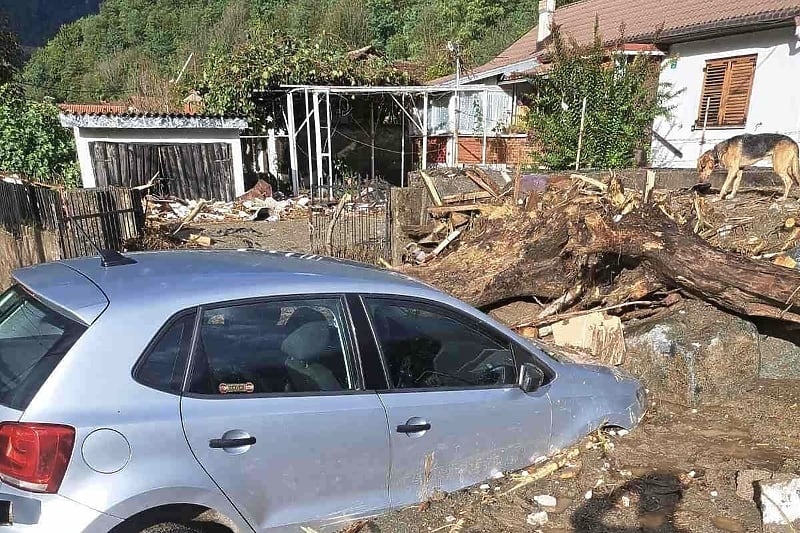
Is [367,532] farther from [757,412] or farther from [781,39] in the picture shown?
[781,39]

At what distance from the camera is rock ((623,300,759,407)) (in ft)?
15.3

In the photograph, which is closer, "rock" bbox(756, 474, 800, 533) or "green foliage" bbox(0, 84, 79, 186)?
"rock" bbox(756, 474, 800, 533)

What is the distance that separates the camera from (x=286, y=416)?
2.39 m

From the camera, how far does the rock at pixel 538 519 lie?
302 centimetres

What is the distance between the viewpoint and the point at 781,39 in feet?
38.6

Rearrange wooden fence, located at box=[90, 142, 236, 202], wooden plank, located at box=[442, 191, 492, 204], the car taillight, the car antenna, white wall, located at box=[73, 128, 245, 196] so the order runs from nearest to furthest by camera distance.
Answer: the car taillight, the car antenna, wooden plank, located at box=[442, 191, 492, 204], white wall, located at box=[73, 128, 245, 196], wooden fence, located at box=[90, 142, 236, 202]

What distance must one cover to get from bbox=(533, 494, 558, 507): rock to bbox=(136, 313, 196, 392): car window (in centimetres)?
211

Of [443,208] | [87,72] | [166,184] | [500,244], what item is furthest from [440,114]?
[87,72]

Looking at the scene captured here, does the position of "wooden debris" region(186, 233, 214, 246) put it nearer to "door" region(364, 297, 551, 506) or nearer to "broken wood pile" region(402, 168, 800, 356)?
"broken wood pile" region(402, 168, 800, 356)

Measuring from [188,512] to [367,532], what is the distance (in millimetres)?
934

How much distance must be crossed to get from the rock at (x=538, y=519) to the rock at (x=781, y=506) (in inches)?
45.9

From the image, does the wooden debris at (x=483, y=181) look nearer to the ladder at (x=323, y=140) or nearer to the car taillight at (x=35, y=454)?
→ the ladder at (x=323, y=140)

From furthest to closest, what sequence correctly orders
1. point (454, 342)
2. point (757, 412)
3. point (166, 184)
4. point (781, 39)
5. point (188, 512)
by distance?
point (166, 184)
point (781, 39)
point (757, 412)
point (454, 342)
point (188, 512)

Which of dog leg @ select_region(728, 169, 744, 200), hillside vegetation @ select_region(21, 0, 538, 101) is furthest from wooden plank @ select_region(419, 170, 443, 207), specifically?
hillside vegetation @ select_region(21, 0, 538, 101)
